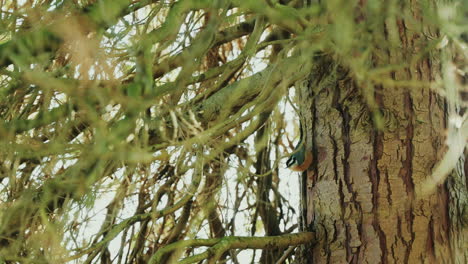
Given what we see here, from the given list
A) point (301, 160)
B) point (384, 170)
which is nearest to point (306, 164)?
point (301, 160)

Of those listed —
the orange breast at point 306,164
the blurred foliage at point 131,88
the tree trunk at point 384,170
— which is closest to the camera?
the blurred foliage at point 131,88

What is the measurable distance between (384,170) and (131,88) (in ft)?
2.98

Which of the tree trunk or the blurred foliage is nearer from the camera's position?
the blurred foliage

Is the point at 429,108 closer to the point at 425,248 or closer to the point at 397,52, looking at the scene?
the point at 397,52

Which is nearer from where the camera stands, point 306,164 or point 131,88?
point 131,88

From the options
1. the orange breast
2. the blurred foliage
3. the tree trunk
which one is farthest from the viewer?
the orange breast

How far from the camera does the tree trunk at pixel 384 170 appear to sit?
88.6 inches

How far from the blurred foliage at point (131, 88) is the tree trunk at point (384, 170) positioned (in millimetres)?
52

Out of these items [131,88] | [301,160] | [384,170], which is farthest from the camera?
[301,160]

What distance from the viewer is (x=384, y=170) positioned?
7.50ft

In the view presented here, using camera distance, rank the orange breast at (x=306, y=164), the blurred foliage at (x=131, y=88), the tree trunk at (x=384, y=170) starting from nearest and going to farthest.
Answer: the blurred foliage at (x=131, y=88) < the tree trunk at (x=384, y=170) < the orange breast at (x=306, y=164)

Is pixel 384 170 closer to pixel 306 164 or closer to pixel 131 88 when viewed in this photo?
pixel 306 164

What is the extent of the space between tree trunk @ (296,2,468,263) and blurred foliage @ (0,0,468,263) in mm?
52

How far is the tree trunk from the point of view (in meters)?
2.25
